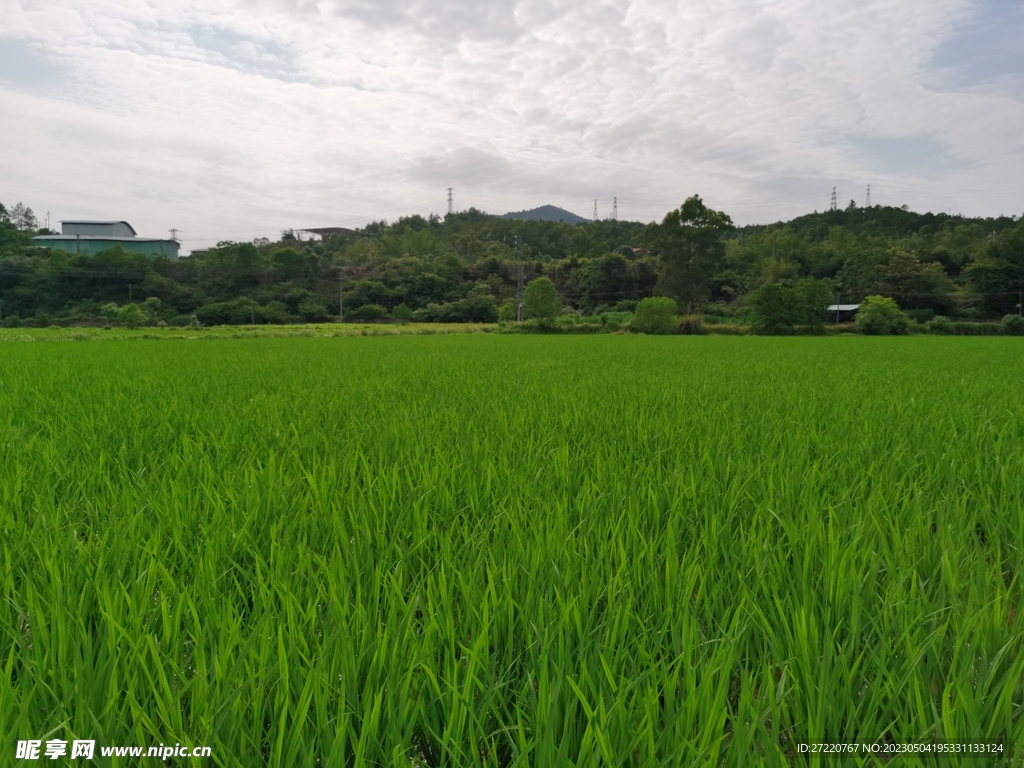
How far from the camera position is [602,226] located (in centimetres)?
7625

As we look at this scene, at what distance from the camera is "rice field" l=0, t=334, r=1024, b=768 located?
2.57 feet

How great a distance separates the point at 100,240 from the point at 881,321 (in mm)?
82090

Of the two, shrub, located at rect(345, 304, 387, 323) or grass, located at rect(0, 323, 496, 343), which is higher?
shrub, located at rect(345, 304, 387, 323)

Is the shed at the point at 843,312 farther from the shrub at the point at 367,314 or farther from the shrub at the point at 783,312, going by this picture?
the shrub at the point at 367,314

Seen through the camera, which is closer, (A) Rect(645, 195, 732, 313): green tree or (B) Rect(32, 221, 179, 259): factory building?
(A) Rect(645, 195, 732, 313): green tree

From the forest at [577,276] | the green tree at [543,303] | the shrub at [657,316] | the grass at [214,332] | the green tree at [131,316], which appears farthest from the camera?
the forest at [577,276]

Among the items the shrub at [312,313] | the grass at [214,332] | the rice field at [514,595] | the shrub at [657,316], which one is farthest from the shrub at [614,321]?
the rice field at [514,595]

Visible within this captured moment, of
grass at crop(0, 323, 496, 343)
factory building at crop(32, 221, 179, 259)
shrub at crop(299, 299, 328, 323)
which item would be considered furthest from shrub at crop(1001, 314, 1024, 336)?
factory building at crop(32, 221, 179, 259)

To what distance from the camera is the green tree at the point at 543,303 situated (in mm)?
35344

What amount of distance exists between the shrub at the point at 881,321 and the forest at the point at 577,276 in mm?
2899

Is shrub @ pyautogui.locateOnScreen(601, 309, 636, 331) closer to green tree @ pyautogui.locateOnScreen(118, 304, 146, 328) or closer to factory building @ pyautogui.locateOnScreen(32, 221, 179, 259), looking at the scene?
green tree @ pyautogui.locateOnScreen(118, 304, 146, 328)

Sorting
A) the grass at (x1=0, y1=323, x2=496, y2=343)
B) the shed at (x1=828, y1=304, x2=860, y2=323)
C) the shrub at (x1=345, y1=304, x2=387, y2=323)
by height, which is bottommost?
the grass at (x1=0, y1=323, x2=496, y2=343)

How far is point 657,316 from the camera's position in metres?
31.7

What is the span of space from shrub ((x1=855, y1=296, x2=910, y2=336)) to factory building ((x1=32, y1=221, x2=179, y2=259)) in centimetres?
7095
